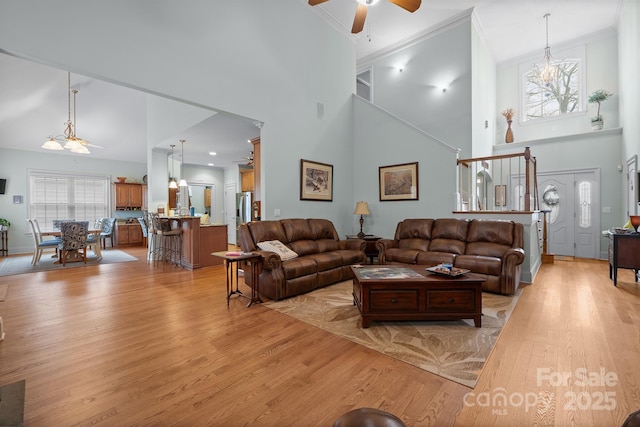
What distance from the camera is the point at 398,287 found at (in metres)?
2.85

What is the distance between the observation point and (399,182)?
5.93 m

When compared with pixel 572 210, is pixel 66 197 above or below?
above

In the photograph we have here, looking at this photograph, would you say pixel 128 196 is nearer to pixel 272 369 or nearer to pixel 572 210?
pixel 272 369

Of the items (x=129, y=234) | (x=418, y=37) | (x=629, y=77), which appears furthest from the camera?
(x=129, y=234)

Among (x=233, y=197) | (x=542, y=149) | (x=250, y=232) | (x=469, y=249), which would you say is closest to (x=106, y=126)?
(x=233, y=197)

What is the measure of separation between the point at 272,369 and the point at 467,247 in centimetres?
360

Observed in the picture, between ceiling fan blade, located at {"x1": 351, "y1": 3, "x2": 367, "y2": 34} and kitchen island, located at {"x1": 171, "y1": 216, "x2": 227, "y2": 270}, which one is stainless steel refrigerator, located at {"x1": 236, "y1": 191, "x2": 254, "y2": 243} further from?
ceiling fan blade, located at {"x1": 351, "y1": 3, "x2": 367, "y2": 34}

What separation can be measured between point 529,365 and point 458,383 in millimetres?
665

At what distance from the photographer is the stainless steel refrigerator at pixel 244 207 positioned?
880 cm

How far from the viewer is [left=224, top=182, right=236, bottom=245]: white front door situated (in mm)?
9898

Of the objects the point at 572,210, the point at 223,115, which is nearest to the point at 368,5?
the point at 223,115

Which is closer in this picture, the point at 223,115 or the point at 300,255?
the point at 300,255

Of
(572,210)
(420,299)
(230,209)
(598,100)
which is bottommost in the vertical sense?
(420,299)

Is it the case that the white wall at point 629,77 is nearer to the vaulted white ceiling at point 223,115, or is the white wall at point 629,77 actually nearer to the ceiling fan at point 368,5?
the vaulted white ceiling at point 223,115
